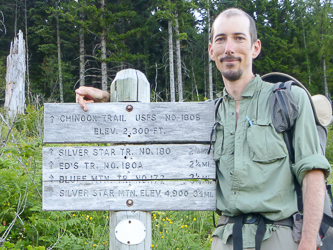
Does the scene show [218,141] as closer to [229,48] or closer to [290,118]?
[290,118]

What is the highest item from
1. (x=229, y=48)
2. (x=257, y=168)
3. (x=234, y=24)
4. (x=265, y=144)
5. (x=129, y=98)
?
(x=234, y=24)

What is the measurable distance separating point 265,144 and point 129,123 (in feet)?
2.84

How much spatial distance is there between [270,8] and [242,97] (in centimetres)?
3339

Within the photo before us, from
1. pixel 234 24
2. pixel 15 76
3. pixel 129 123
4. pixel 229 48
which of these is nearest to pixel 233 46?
pixel 229 48

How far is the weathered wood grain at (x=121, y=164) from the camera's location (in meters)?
2.11

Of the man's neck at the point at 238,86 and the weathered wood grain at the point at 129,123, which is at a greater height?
the man's neck at the point at 238,86

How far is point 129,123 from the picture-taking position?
2.14 metres

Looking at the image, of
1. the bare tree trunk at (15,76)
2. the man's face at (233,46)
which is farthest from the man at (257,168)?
the bare tree trunk at (15,76)

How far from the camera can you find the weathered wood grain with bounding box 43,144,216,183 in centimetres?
211

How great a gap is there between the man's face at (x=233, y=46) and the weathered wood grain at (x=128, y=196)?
767mm

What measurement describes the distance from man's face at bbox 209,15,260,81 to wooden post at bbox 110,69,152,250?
0.56 meters

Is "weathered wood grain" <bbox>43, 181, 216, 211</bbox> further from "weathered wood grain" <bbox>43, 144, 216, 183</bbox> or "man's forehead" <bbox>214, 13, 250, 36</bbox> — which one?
"man's forehead" <bbox>214, 13, 250, 36</bbox>

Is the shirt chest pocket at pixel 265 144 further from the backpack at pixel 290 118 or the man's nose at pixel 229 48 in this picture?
the man's nose at pixel 229 48

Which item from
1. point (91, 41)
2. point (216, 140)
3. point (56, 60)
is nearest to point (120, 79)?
point (216, 140)
